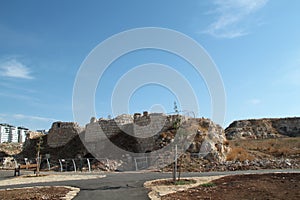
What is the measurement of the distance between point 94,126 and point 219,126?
50.3ft

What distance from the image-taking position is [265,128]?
73.0 m

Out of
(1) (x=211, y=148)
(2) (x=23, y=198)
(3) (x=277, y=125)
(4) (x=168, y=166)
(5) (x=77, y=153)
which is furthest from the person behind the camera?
(3) (x=277, y=125)

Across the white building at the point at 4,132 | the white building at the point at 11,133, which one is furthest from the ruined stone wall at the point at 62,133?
the white building at the point at 4,132

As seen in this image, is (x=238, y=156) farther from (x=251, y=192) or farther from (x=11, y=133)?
(x=11, y=133)

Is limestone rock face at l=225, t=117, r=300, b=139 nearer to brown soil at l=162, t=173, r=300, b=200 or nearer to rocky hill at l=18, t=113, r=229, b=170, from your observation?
rocky hill at l=18, t=113, r=229, b=170

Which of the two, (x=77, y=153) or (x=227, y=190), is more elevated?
(x=77, y=153)

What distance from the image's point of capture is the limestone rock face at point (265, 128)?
69925 millimetres

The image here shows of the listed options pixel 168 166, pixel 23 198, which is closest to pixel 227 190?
pixel 23 198

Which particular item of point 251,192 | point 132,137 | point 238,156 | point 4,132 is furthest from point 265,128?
point 4,132

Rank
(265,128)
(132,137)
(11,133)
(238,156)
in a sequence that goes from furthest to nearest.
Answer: (11,133) < (265,128) < (132,137) < (238,156)

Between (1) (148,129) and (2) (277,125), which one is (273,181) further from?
(2) (277,125)

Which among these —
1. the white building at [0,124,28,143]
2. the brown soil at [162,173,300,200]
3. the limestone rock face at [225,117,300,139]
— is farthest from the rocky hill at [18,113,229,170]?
the white building at [0,124,28,143]

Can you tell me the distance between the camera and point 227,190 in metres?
12.2

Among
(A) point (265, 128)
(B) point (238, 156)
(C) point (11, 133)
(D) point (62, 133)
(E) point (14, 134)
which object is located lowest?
(B) point (238, 156)
